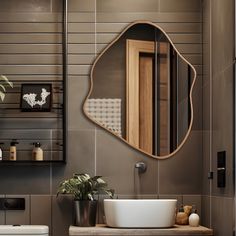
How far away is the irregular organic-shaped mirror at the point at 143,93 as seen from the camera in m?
3.81

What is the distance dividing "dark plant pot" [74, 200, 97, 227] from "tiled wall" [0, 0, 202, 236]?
0.76 feet

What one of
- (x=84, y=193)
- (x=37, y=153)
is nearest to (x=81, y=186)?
(x=84, y=193)

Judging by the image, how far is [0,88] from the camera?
379 centimetres

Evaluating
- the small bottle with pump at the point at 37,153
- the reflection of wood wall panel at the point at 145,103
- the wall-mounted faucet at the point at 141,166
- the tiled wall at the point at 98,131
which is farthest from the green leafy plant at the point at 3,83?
the wall-mounted faucet at the point at 141,166

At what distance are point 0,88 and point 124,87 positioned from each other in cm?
79

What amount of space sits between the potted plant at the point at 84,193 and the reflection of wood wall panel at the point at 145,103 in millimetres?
395

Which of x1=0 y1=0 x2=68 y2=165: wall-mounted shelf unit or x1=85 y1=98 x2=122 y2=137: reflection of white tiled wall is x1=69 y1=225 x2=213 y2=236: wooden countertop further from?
x1=85 y1=98 x2=122 y2=137: reflection of white tiled wall

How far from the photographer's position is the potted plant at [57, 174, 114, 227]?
3.51 metres

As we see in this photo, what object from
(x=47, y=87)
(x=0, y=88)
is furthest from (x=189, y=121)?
(x=0, y=88)

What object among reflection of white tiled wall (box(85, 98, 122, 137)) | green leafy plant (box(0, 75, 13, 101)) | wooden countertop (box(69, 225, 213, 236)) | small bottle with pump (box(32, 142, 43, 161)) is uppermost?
green leafy plant (box(0, 75, 13, 101))

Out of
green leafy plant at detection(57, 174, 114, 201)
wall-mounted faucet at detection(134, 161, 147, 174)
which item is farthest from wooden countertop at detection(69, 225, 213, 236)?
wall-mounted faucet at detection(134, 161, 147, 174)

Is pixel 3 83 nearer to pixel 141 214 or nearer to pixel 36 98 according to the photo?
pixel 36 98

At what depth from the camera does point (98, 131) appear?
3812 mm

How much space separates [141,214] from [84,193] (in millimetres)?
415
